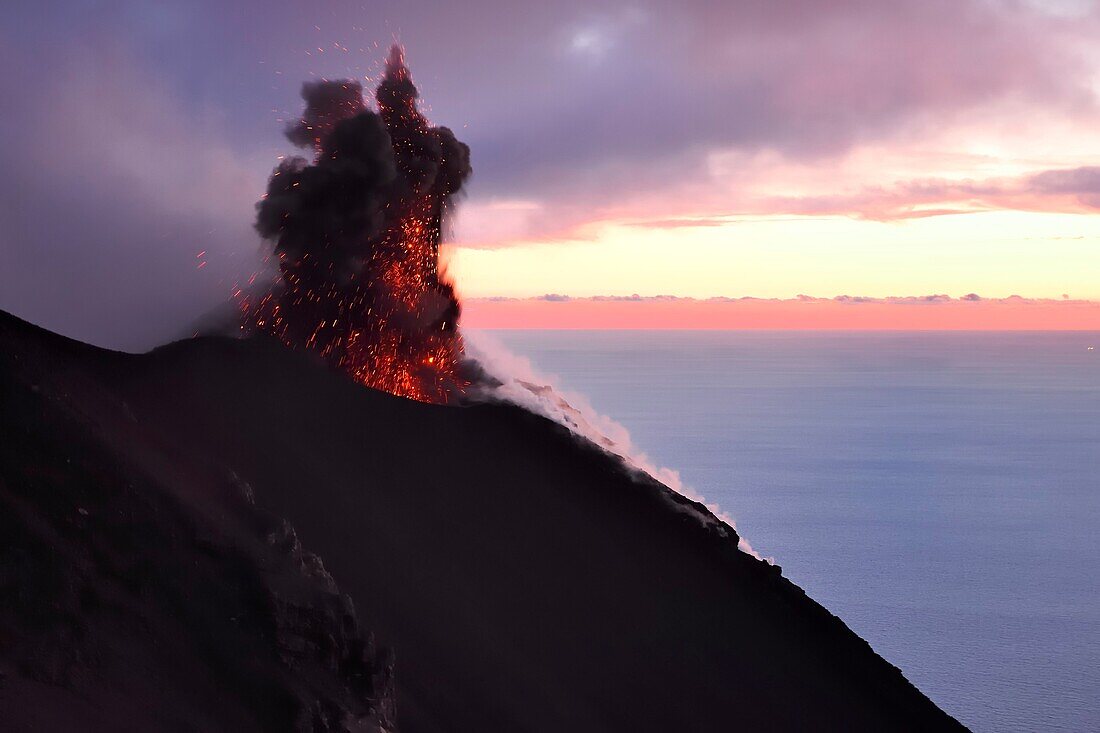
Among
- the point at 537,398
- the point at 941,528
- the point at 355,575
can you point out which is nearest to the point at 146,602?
the point at 355,575

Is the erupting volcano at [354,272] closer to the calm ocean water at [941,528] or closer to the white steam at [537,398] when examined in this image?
the white steam at [537,398]

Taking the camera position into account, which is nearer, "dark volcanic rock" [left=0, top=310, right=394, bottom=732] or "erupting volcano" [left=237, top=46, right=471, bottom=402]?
"dark volcanic rock" [left=0, top=310, right=394, bottom=732]

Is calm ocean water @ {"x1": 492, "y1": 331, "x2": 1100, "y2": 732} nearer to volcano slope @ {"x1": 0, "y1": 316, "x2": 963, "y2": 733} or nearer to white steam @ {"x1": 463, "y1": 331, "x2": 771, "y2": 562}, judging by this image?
white steam @ {"x1": 463, "y1": 331, "x2": 771, "y2": 562}

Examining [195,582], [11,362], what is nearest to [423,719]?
[195,582]

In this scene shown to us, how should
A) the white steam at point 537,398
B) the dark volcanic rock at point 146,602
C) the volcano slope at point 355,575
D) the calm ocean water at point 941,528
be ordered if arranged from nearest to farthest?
the dark volcanic rock at point 146,602 → the volcano slope at point 355,575 → the white steam at point 537,398 → the calm ocean water at point 941,528

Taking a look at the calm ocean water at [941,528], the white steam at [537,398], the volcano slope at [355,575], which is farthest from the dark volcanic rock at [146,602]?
the calm ocean water at [941,528]

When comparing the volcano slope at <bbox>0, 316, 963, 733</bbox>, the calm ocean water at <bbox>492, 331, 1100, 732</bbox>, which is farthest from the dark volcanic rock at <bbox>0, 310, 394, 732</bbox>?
the calm ocean water at <bbox>492, 331, 1100, 732</bbox>
